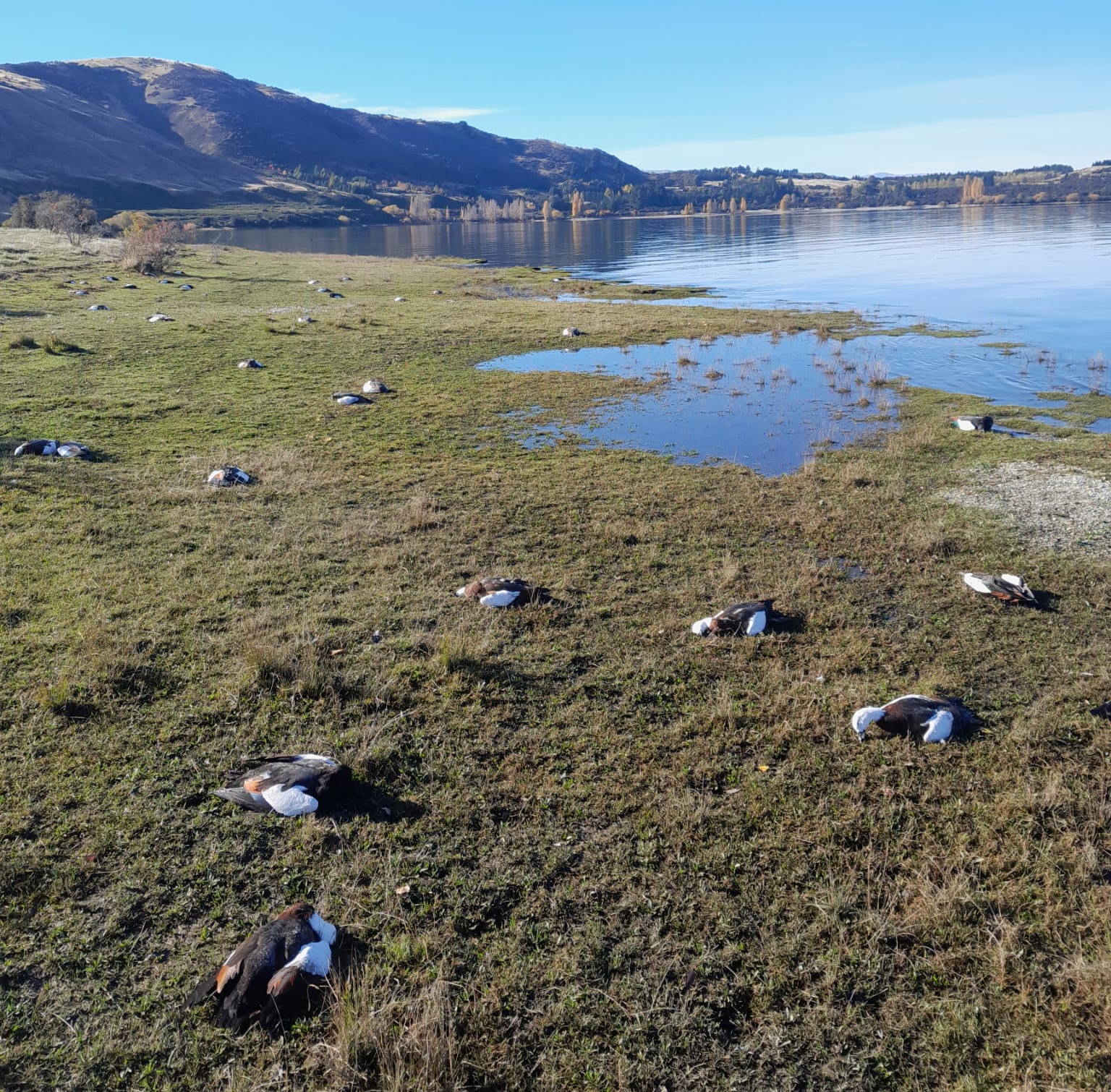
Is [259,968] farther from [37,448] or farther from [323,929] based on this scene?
[37,448]

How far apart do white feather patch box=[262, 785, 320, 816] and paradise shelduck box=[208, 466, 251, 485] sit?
10265 millimetres

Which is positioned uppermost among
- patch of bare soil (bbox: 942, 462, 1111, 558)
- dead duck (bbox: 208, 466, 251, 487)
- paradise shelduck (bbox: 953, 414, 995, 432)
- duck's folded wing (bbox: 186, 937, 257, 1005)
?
paradise shelduck (bbox: 953, 414, 995, 432)

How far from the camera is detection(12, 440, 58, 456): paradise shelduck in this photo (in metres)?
16.2

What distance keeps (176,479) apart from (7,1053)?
41.9ft

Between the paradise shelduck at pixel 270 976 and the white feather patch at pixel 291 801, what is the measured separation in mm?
1380

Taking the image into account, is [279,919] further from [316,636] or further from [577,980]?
[316,636]

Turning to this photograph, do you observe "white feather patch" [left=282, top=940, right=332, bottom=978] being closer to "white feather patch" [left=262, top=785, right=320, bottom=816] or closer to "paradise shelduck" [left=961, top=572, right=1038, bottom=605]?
"white feather patch" [left=262, top=785, right=320, bottom=816]

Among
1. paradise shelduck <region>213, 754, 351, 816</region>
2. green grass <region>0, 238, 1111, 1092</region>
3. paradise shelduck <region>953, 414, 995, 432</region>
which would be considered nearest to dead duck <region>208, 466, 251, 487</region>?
green grass <region>0, 238, 1111, 1092</region>

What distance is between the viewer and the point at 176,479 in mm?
15570

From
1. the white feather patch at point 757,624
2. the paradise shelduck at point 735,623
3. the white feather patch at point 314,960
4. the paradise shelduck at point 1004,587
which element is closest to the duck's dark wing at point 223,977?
the white feather patch at point 314,960

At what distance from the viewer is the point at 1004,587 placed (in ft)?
35.3

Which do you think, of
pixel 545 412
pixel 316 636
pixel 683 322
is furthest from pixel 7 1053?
pixel 683 322

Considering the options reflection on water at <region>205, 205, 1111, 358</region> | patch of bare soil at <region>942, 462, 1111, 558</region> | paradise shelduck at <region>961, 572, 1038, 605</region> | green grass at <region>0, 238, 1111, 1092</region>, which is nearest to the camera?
green grass at <region>0, 238, 1111, 1092</region>

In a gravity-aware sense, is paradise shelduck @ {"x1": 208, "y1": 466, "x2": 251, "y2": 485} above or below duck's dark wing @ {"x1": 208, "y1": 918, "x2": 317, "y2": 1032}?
above
